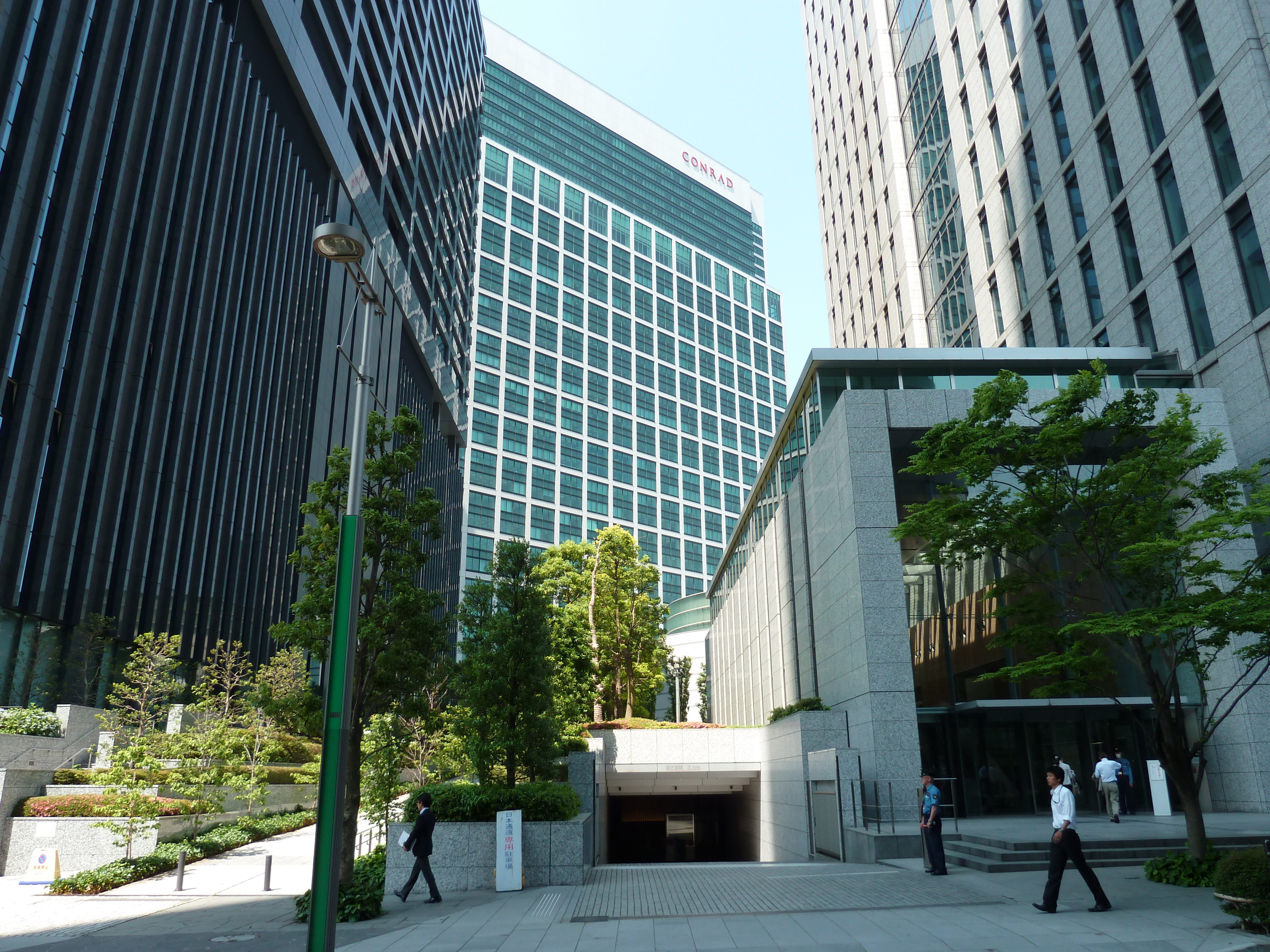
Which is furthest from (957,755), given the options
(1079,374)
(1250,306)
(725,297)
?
(725,297)

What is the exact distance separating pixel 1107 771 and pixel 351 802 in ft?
57.5

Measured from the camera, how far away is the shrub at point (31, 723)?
22.1 metres

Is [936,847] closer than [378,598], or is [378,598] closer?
[936,847]

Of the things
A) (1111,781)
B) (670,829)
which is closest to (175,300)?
(670,829)

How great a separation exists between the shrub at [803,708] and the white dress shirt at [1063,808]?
12976 mm

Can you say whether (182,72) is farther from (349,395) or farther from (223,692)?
(223,692)

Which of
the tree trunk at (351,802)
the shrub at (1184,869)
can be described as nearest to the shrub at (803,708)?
the shrub at (1184,869)

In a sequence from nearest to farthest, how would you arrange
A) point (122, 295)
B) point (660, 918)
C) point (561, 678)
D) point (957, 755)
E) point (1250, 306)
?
point (660, 918) < point (957, 755) < point (1250, 306) < point (122, 295) < point (561, 678)

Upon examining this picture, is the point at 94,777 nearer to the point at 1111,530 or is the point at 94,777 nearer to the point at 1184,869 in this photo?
the point at 1184,869

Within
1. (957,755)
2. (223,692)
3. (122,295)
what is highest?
(122,295)

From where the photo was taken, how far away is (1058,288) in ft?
116

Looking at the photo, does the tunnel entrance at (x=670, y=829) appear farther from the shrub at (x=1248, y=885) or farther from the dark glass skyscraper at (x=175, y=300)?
the shrub at (x=1248, y=885)

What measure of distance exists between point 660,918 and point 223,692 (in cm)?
2937

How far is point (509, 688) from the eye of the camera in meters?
21.3
